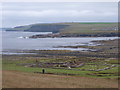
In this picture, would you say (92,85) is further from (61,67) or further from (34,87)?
(61,67)

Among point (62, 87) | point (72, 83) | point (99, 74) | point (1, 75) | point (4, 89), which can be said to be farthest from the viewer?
point (99, 74)

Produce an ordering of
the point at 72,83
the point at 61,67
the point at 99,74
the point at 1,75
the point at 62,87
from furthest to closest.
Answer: the point at 61,67 < the point at 99,74 < the point at 1,75 < the point at 72,83 < the point at 62,87

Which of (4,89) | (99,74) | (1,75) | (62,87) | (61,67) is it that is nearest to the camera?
(4,89)

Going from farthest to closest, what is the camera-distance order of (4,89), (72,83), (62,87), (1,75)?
1. (1,75)
2. (72,83)
3. (62,87)
4. (4,89)

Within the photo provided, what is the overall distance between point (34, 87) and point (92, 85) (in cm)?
562

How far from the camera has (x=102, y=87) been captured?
26844 mm

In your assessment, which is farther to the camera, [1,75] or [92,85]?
[1,75]

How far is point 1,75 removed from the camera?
3038 cm

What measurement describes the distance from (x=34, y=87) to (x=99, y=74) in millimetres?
15121

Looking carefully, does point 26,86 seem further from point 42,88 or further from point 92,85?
point 92,85

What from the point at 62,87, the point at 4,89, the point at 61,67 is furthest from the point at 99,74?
the point at 4,89

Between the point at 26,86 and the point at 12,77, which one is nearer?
the point at 26,86

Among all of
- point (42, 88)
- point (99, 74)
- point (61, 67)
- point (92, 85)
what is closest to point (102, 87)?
point (92, 85)

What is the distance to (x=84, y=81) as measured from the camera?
29.3 m
